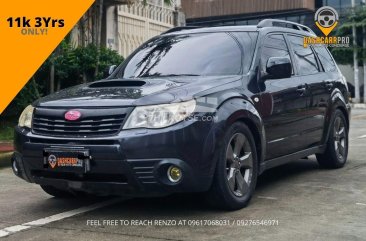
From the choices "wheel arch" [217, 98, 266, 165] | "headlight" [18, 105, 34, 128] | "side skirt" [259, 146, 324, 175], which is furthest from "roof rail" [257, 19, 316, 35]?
"headlight" [18, 105, 34, 128]

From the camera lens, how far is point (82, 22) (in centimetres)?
1523

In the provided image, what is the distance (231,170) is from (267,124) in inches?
30.9

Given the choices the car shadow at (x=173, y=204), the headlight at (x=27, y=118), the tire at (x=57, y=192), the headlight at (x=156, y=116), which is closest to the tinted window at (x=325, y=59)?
the car shadow at (x=173, y=204)

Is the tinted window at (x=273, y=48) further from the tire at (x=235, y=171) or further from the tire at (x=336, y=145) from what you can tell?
the tire at (x=336, y=145)

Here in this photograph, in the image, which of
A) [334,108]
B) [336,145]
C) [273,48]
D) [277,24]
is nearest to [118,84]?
[273,48]

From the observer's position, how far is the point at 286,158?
240 inches

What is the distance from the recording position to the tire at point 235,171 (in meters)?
4.81

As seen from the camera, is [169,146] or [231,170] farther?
[231,170]

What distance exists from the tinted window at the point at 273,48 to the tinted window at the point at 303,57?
231 mm

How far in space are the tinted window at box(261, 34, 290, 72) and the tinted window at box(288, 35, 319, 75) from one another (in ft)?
0.76

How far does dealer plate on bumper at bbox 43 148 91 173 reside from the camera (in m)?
4.57

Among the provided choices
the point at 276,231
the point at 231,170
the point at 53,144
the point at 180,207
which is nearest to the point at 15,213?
the point at 53,144

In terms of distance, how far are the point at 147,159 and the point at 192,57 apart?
169 centimetres

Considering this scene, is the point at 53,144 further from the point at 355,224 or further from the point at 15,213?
the point at 355,224
